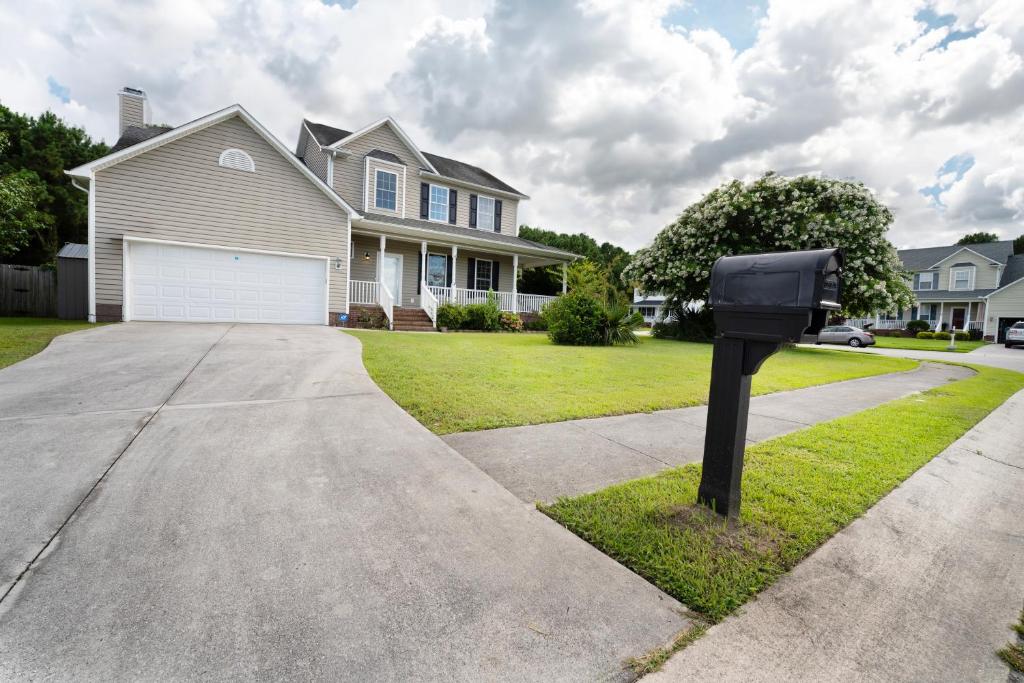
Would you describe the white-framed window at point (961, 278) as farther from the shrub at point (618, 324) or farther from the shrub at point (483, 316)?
the shrub at point (483, 316)

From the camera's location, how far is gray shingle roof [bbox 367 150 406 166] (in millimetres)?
17281

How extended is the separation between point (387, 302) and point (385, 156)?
22.6ft

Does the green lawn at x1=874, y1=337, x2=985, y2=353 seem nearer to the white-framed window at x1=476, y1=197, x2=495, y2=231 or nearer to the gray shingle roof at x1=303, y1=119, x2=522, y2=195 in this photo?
the white-framed window at x1=476, y1=197, x2=495, y2=231

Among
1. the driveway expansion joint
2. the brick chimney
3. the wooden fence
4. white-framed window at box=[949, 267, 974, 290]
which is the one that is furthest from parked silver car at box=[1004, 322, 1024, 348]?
the wooden fence

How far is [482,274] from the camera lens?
19.5 meters

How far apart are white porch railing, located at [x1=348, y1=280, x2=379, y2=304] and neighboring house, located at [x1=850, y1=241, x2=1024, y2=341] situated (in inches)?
1292

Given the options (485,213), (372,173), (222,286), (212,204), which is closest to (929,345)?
(485,213)

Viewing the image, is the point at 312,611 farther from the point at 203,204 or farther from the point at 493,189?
the point at 493,189

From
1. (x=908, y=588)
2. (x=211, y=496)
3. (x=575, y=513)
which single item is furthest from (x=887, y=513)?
(x=211, y=496)

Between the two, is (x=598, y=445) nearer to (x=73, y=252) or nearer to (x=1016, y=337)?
(x=73, y=252)

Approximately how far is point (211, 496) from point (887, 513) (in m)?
4.17

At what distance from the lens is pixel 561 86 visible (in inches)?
556

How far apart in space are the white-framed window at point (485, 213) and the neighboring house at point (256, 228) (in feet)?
6.99

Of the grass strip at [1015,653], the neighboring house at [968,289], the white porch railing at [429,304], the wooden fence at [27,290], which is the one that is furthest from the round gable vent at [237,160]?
the neighboring house at [968,289]
